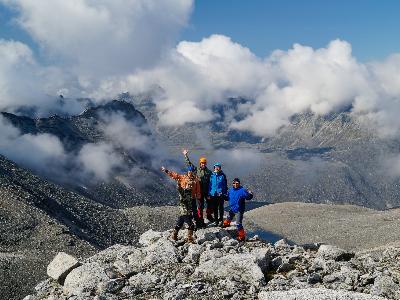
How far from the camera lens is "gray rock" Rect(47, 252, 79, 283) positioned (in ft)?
102

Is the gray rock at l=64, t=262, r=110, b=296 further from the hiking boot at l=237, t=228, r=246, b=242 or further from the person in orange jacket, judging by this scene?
the hiking boot at l=237, t=228, r=246, b=242

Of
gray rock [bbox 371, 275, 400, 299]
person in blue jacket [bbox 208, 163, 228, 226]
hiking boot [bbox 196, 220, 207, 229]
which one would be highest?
person in blue jacket [bbox 208, 163, 228, 226]

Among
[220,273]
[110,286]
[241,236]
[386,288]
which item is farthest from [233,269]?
[386,288]

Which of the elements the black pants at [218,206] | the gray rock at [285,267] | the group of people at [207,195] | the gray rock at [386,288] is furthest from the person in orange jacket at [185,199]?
the gray rock at [386,288]

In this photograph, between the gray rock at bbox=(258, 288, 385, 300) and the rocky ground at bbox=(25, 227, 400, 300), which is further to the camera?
the rocky ground at bbox=(25, 227, 400, 300)

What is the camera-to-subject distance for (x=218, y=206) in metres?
37.9

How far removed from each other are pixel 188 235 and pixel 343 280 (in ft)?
38.0

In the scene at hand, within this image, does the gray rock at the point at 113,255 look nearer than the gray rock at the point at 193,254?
No

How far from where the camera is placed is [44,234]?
13450 centimetres

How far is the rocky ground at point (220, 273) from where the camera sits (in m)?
25.2

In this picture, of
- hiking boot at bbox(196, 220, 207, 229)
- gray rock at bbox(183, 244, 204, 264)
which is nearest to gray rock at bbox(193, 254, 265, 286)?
gray rock at bbox(183, 244, 204, 264)

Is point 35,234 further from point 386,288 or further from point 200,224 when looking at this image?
point 386,288

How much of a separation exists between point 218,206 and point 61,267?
12585 mm

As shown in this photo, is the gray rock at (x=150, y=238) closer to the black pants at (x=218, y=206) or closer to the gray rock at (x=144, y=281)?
the black pants at (x=218, y=206)
